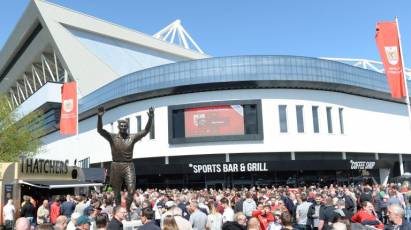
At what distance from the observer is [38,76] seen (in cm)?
7450

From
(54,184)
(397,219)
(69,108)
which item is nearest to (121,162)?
(397,219)

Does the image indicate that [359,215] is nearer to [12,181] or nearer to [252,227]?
[252,227]

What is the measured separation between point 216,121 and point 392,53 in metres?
16.6

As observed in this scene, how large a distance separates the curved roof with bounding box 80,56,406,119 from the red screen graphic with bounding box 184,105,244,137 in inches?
71.7

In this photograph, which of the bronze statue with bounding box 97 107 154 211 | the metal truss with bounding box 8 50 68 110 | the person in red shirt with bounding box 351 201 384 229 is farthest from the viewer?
the metal truss with bounding box 8 50 68 110

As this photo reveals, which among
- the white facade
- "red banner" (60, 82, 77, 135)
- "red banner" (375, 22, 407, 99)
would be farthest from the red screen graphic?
"red banner" (375, 22, 407, 99)

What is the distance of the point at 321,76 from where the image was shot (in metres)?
38.5

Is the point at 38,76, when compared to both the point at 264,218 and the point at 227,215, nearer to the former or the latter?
the point at 227,215

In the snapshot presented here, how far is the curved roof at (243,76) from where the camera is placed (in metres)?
37.2

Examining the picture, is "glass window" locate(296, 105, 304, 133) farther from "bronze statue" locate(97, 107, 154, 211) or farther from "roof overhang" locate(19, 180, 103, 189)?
"bronze statue" locate(97, 107, 154, 211)

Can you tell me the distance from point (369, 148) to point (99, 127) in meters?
35.8

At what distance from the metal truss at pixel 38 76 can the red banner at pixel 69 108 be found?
2248 cm

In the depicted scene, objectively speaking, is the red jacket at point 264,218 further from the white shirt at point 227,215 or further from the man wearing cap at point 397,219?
the man wearing cap at point 397,219

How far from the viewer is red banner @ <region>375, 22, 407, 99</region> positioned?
2291 centimetres
